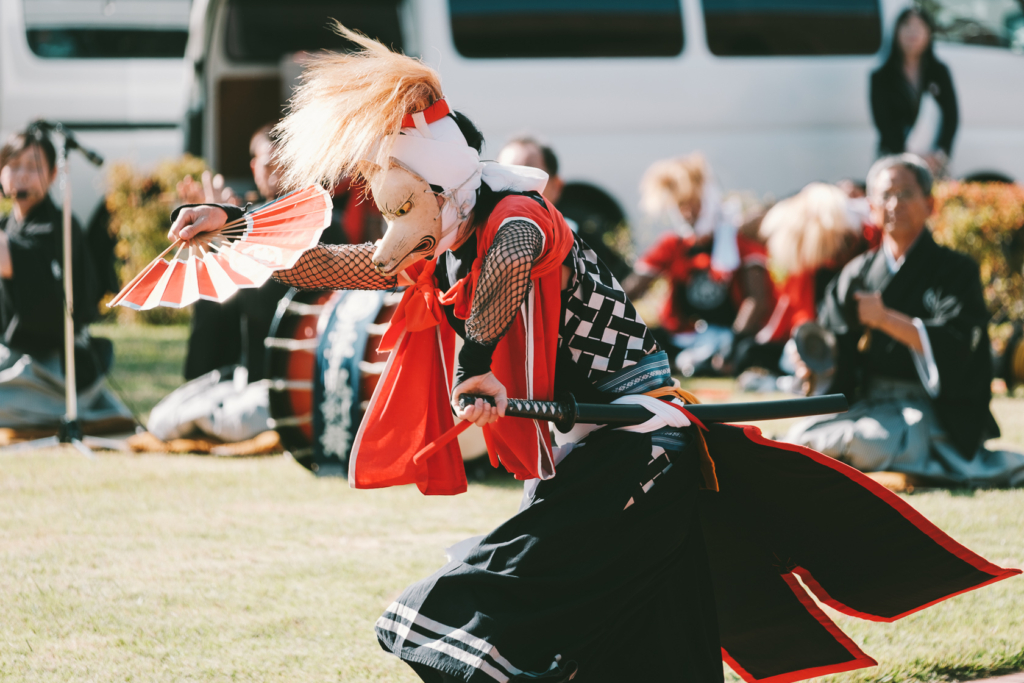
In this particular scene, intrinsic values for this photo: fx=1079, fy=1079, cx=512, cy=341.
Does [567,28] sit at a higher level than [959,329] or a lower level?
higher

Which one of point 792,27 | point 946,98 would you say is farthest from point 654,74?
point 946,98

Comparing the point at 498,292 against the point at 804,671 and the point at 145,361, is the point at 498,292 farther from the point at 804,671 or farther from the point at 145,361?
the point at 145,361

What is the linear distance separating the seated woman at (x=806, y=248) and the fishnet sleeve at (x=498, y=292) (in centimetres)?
466

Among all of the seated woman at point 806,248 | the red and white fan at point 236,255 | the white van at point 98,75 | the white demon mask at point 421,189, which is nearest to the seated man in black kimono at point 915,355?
the seated woman at point 806,248

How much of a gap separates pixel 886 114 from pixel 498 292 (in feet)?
23.0

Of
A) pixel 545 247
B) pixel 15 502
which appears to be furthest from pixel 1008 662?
pixel 15 502

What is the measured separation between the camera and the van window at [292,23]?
9.18 m

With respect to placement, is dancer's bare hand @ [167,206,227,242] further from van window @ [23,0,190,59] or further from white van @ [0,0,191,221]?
van window @ [23,0,190,59]

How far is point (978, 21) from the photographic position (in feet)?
29.9

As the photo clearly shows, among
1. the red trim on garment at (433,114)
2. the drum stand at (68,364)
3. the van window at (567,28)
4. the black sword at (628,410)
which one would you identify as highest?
the van window at (567,28)

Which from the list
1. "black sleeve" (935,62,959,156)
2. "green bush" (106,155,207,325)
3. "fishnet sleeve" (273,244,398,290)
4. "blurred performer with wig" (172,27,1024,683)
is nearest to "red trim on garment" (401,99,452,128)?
"blurred performer with wig" (172,27,1024,683)

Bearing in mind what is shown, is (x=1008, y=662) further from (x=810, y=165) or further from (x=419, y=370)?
(x=810, y=165)

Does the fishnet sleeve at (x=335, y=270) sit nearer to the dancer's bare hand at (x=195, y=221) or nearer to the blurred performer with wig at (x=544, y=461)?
the blurred performer with wig at (x=544, y=461)

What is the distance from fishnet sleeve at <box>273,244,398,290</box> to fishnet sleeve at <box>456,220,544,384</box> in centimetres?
37
